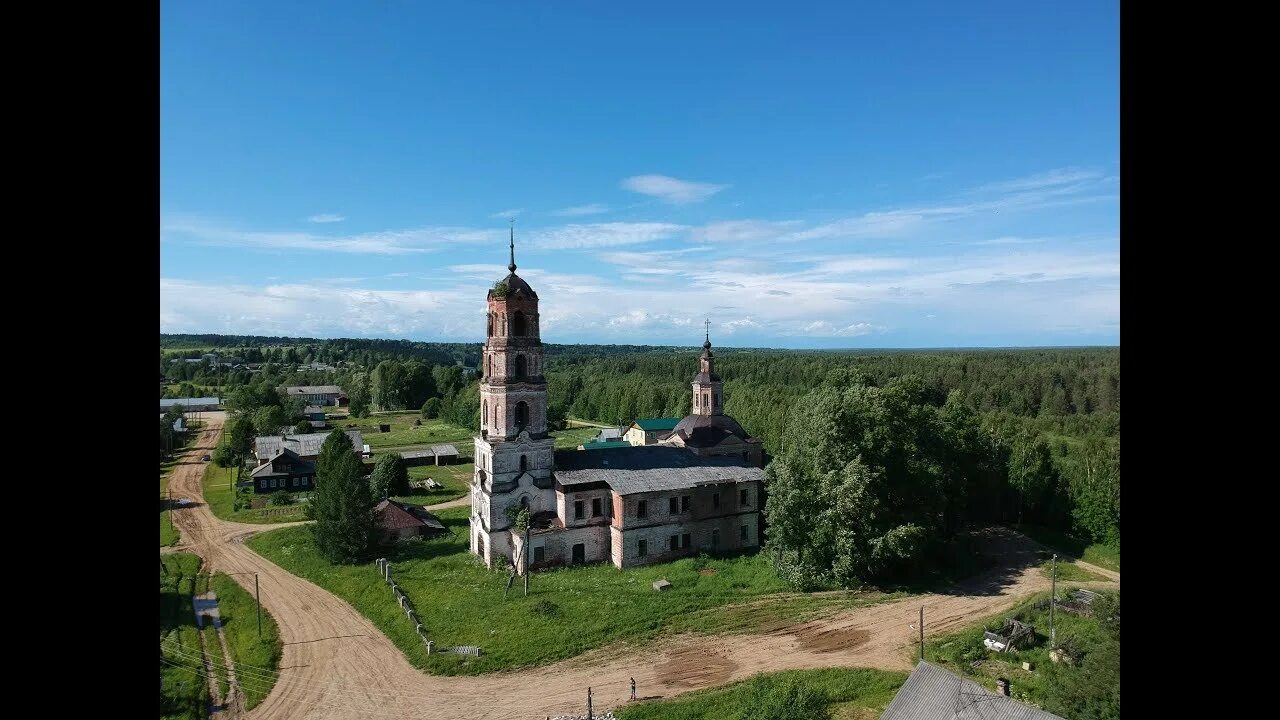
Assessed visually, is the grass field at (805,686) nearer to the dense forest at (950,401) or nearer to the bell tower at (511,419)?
the dense forest at (950,401)

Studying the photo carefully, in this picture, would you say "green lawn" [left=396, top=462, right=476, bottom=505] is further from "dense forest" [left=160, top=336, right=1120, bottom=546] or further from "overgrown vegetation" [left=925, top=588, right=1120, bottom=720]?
"overgrown vegetation" [left=925, top=588, right=1120, bottom=720]

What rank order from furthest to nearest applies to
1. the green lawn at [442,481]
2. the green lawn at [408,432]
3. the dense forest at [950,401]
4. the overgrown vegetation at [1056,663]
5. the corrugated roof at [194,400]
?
the corrugated roof at [194,400] < the green lawn at [408,432] < the green lawn at [442,481] < the dense forest at [950,401] < the overgrown vegetation at [1056,663]

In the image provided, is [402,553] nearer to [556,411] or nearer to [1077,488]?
[1077,488]

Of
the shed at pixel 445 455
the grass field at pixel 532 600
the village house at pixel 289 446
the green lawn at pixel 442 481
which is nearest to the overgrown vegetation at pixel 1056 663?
the grass field at pixel 532 600

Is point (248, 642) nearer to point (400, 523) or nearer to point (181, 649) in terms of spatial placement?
point (181, 649)

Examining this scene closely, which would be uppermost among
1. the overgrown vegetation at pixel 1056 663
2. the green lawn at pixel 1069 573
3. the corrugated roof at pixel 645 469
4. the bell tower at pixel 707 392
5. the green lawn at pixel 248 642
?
the bell tower at pixel 707 392

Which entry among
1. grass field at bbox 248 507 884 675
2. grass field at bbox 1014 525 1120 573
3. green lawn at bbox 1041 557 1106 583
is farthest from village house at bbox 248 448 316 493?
grass field at bbox 1014 525 1120 573
